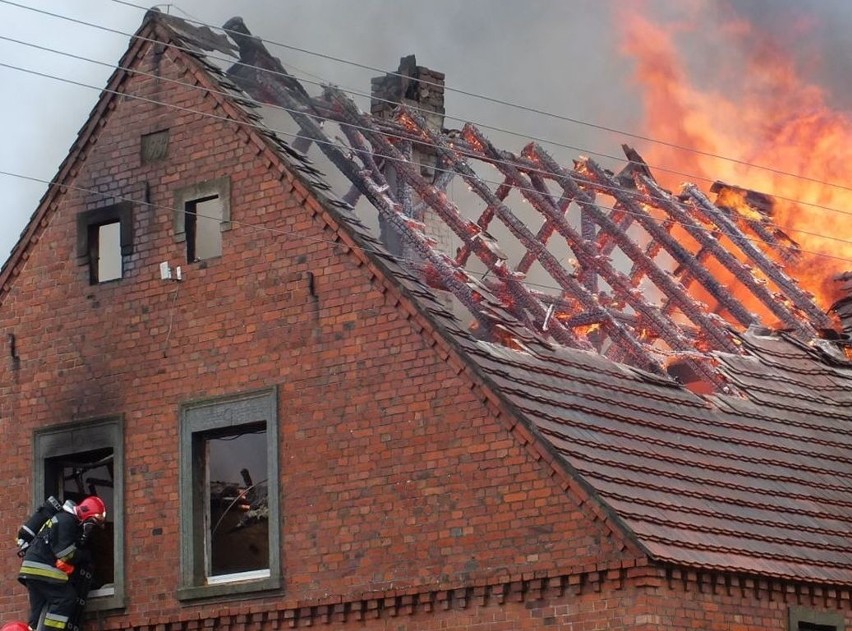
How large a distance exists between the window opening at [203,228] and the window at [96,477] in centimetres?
196

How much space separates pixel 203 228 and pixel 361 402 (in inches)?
118

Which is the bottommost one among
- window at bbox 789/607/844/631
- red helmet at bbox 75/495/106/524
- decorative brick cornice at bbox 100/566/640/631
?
window at bbox 789/607/844/631

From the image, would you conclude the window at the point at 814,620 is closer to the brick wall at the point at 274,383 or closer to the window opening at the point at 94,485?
the brick wall at the point at 274,383

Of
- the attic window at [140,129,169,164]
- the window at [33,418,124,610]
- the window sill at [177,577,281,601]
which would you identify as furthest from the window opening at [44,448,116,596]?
the attic window at [140,129,169,164]

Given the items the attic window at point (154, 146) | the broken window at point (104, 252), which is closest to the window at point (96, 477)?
the broken window at point (104, 252)

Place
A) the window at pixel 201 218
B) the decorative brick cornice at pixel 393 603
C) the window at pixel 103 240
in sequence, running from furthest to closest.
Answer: the window at pixel 103 240 → the window at pixel 201 218 → the decorative brick cornice at pixel 393 603

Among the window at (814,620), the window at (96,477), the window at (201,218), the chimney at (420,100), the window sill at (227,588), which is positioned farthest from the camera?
the chimney at (420,100)

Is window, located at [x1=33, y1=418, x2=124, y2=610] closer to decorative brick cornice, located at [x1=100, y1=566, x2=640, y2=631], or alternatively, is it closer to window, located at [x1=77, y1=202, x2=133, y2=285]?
decorative brick cornice, located at [x1=100, y1=566, x2=640, y2=631]

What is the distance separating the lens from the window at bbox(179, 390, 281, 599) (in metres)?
19.8

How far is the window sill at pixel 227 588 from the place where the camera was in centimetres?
1933

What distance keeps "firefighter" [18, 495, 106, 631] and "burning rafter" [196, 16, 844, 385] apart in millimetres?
4541

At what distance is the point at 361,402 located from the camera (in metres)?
19.3

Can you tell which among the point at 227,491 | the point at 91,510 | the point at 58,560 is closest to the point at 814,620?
the point at 227,491

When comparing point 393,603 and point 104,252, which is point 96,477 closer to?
point 104,252
